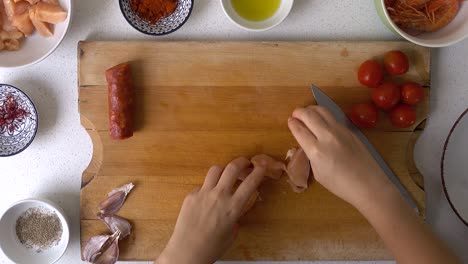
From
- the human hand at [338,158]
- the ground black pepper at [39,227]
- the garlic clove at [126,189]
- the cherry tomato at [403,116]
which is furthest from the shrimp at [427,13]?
the ground black pepper at [39,227]

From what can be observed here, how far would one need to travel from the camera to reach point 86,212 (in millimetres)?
1396

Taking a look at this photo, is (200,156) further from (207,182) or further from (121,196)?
(121,196)

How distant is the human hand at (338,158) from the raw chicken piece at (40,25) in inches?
29.2

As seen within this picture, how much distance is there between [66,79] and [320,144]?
77 cm

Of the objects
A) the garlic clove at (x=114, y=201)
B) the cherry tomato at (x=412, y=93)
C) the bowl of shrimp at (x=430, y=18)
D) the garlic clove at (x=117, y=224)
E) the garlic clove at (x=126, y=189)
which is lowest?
the garlic clove at (x=117, y=224)

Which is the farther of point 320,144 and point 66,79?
point 66,79

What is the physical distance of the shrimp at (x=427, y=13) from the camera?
1315mm

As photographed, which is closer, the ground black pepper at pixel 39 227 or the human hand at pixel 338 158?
the human hand at pixel 338 158

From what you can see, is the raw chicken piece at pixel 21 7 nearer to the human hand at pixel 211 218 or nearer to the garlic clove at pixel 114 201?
the garlic clove at pixel 114 201

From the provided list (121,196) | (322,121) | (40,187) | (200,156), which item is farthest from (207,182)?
(40,187)

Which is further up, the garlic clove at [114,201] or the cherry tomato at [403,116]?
the cherry tomato at [403,116]

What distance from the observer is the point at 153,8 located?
136 centimetres

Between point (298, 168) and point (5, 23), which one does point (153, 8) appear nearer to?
point (5, 23)

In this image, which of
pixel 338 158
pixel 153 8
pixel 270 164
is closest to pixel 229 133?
pixel 270 164
